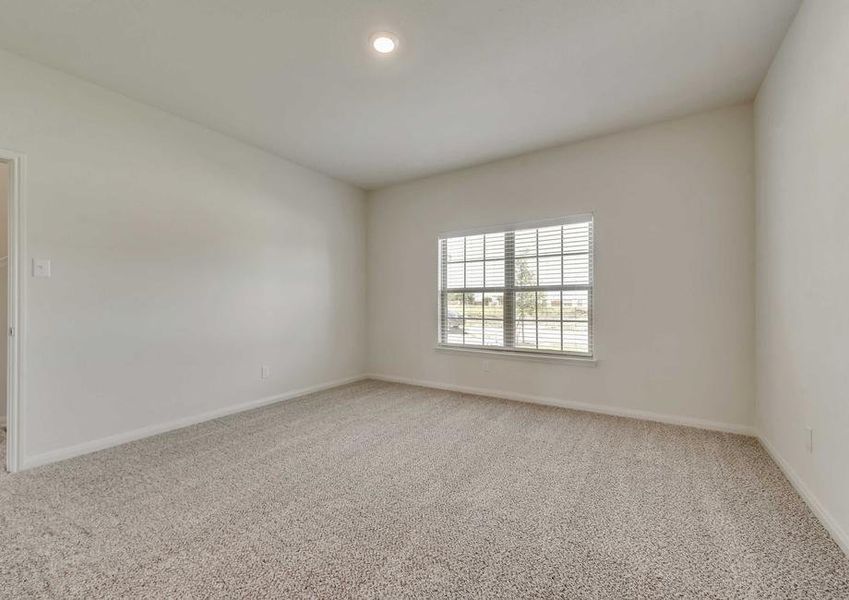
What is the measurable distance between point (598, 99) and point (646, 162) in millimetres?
876

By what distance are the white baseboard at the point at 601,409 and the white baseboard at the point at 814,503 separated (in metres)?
0.47

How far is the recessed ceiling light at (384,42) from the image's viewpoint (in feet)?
7.60

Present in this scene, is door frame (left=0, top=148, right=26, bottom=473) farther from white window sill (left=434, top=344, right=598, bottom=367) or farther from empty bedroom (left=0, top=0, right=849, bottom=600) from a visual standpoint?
white window sill (left=434, top=344, right=598, bottom=367)

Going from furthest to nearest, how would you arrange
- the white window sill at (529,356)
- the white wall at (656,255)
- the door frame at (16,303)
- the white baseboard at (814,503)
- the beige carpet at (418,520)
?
1. the white window sill at (529,356)
2. the white wall at (656,255)
3. the door frame at (16,303)
4. the white baseboard at (814,503)
5. the beige carpet at (418,520)

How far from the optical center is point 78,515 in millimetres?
1961

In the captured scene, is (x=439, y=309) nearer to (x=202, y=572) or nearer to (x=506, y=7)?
(x=506, y=7)

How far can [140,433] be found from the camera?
10.1ft

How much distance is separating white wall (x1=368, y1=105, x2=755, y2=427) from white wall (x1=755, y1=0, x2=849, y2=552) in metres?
0.31

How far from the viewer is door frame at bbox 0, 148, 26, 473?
249 centimetres

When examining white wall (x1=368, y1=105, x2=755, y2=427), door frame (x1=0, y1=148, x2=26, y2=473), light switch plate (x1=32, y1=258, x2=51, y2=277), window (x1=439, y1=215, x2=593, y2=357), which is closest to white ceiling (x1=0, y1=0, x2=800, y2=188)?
white wall (x1=368, y1=105, x2=755, y2=427)

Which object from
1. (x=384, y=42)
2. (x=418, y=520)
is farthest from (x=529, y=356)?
(x=384, y=42)

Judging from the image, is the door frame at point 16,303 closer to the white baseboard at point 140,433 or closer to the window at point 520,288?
the white baseboard at point 140,433

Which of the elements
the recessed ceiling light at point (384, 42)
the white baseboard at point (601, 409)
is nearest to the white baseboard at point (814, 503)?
the white baseboard at point (601, 409)

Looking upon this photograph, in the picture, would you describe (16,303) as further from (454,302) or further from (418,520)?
(454,302)
